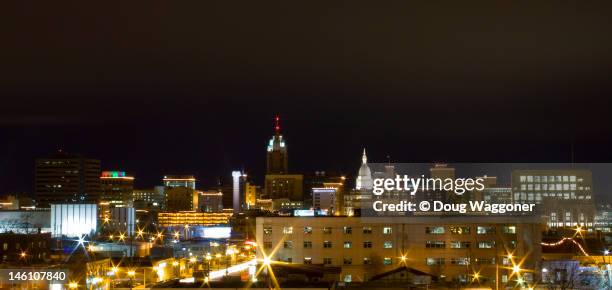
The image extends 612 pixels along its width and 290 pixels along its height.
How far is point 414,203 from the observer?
111ft

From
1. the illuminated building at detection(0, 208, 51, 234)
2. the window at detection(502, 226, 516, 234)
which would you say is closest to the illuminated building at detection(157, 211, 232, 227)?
the illuminated building at detection(0, 208, 51, 234)

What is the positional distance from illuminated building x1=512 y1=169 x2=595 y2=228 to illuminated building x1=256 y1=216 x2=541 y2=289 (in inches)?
1477

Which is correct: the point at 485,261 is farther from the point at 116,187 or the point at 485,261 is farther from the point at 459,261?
the point at 116,187

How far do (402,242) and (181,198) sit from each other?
10726cm

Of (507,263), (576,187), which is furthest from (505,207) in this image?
(576,187)

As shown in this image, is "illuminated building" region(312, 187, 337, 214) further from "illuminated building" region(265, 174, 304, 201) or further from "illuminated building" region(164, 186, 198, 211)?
"illuminated building" region(164, 186, 198, 211)

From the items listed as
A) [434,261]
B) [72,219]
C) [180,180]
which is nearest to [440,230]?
[434,261]

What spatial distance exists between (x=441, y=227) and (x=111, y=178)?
111 metres

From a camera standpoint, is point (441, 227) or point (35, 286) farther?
point (441, 227)

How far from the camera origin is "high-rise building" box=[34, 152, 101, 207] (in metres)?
127

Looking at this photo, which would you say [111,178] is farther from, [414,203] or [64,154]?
[414,203]

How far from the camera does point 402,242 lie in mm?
31688

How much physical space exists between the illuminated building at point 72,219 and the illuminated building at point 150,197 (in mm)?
61648

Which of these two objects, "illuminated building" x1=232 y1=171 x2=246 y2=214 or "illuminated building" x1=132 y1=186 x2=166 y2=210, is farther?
"illuminated building" x1=232 y1=171 x2=246 y2=214
